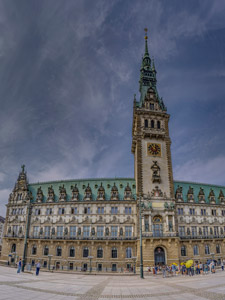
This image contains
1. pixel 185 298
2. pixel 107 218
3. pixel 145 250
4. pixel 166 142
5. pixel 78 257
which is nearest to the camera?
pixel 185 298

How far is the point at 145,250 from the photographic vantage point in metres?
52.4

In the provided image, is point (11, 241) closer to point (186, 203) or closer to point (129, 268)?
point (129, 268)

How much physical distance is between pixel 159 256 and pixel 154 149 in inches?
1144

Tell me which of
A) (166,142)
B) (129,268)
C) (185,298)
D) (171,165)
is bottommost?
(129,268)

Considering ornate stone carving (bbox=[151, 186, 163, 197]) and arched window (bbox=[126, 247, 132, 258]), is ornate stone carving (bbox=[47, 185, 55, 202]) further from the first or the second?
ornate stone carving (bbox=[151, 186, 163, 197])

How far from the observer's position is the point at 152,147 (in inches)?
2557

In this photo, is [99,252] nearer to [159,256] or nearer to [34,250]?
[159,256]

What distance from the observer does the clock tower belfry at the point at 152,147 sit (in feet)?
198

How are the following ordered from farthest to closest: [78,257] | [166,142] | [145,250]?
[166,142], [78,257], [145,250]

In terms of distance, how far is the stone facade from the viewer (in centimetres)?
5612

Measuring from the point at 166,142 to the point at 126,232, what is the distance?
29.2m

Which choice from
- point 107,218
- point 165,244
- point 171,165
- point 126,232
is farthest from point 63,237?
point 171,165

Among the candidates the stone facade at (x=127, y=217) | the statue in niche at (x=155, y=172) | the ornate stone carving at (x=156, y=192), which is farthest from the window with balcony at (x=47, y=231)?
the statue in niche at (x=155, y=172)

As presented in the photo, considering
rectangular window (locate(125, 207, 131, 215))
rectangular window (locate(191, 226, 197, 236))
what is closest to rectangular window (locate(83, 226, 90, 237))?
rectangular window (locate(125, 207, 131, 215))
